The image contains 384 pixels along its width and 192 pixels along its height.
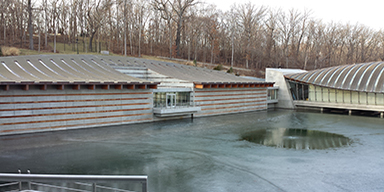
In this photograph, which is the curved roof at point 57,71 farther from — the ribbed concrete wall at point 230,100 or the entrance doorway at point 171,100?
the ribbed concrete wall at point 230,100

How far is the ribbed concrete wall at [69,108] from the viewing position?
57.8ft

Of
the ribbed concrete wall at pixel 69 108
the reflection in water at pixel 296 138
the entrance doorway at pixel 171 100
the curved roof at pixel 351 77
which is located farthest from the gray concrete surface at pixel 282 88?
the ribbed concrete wall at pixel 69 108

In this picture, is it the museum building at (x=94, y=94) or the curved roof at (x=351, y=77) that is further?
the curved roof at (x=351, y=77)

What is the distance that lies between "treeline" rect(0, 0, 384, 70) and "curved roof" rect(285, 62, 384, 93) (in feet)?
68.8

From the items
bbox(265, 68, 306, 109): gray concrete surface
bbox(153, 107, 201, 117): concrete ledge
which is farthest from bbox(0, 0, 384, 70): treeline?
bbox(153, 107, 201, 117): concrete ledge

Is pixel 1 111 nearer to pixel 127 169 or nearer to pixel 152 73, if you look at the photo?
pixel 127 169

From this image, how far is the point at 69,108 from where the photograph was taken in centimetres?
1970

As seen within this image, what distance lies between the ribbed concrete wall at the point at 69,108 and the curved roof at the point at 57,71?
0.83 metres

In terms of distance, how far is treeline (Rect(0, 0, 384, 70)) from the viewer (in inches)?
2180

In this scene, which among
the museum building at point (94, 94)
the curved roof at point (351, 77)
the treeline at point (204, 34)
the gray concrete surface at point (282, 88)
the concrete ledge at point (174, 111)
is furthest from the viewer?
the treeline at point (204, 34)

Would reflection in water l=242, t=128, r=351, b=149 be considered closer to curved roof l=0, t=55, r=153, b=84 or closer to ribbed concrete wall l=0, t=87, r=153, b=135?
ribbed concrete wall l=0, t=87, r=153, b=135

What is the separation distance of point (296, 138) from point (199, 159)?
8.04m

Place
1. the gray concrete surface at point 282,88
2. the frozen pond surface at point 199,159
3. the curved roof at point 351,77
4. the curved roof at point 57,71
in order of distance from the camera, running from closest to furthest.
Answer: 1. the frozen pond surface at point 199,159
2. the curved roof at point 57,71
3. the curved roof at point 351,77
4. the gray concrete surface at point 282,88

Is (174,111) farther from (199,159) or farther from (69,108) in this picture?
(199,159)
